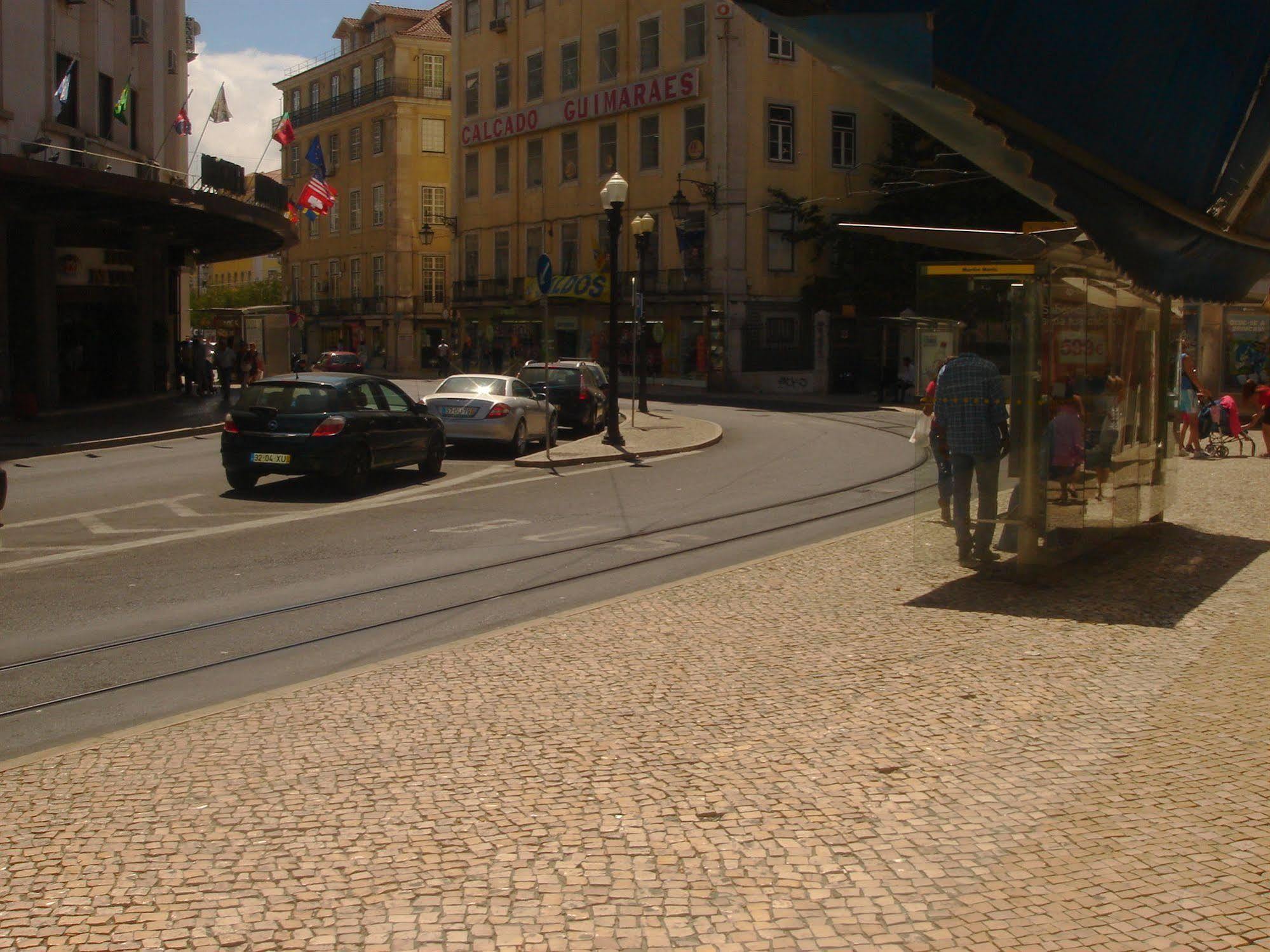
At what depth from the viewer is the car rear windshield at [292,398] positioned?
16.6m

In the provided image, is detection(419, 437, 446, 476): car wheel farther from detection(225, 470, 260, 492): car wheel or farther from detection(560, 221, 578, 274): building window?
detection(560, 221, 578, 274): building window

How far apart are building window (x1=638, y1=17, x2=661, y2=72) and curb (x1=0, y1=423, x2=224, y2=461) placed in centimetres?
2916

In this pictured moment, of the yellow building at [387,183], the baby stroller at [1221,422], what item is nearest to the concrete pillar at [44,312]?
the baby stroller at [1221,422]

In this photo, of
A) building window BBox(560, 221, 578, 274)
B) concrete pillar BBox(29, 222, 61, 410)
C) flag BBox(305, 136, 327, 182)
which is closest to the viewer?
concrete pillar BBox(29, 222, 61, 410)

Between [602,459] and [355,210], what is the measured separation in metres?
56.4

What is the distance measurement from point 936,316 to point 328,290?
231ft

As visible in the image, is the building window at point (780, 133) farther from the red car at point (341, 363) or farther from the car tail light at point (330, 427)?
the car tail light at point (330, 427)

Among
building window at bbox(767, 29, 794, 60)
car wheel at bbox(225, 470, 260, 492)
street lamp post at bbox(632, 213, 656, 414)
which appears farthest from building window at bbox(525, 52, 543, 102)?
car wheel at bbox(225, 470, 260, 492)

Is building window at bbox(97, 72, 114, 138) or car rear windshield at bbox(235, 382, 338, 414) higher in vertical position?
building window at bbox(97, 72, 114, 138)

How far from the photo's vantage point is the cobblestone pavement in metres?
4.22

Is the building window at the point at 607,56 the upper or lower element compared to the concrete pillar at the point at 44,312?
upper

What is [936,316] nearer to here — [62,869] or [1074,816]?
[1074,816]

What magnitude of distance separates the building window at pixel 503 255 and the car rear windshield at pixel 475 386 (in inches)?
1468

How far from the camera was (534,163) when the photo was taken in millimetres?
58031
